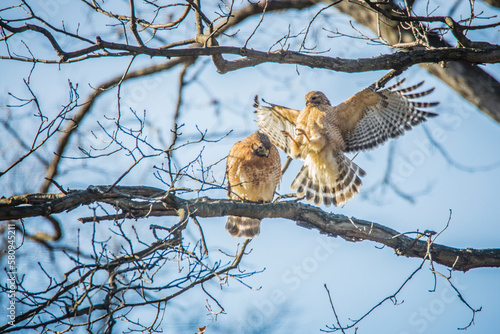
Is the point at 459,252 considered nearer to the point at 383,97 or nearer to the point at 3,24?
the point at 383,97

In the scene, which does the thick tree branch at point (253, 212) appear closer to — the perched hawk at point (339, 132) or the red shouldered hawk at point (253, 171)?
the red shouldered hawk at point (253, 171)

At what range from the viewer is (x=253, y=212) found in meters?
4.36

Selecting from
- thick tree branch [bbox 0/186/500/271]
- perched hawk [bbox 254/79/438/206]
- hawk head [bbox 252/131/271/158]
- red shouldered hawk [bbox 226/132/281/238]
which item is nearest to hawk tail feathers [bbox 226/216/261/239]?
red shouldered hawk [bbox 226/132/281/238]

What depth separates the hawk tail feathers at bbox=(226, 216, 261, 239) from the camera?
5832 millimetres

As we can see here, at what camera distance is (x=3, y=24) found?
3262mm

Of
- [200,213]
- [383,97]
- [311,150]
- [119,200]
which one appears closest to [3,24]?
[119,200]

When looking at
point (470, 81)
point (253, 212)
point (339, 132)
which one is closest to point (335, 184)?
point (339, 132)

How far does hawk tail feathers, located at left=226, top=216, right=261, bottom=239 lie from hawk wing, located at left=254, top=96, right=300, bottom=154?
56.9 inches

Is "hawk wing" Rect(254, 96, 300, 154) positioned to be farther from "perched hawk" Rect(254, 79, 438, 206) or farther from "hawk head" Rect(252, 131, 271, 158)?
"hawk head" Rect(252, 131, 271, 158)

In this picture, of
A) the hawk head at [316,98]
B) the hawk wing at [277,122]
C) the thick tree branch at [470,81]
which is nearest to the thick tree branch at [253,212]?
the thick tree branch at [470,81]

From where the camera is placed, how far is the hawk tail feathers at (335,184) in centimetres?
660

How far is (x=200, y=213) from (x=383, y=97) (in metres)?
3.55

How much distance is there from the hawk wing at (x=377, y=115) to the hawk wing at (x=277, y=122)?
30.7 inches

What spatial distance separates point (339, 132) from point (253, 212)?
276 cm
